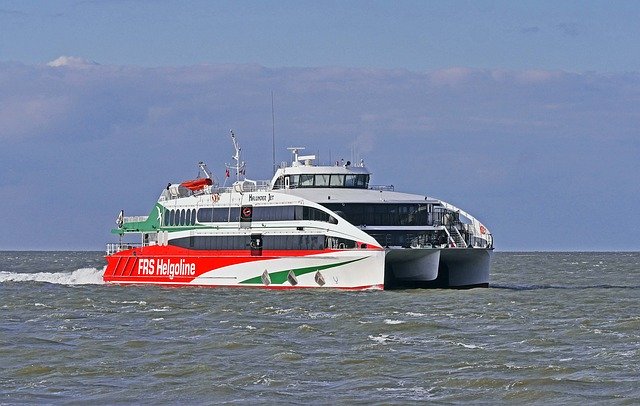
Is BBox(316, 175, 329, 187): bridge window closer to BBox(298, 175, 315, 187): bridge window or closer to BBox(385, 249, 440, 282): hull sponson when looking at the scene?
BBox(298, 175, 315, 187): bridge window

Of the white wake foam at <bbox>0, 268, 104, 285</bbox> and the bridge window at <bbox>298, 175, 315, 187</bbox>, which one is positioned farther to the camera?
the white wake foam at <bbox>0, 268, 104, 285</bbox>

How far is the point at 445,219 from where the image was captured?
52625 millimetres

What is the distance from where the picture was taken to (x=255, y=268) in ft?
176

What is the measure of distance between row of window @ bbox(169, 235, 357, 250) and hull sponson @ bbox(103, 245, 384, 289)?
0.76ft

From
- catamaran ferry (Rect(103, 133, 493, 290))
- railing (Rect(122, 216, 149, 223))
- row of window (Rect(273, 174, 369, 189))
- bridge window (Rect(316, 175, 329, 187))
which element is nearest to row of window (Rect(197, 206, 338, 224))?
catamaran ferry (Rect(103, 133, 493, 290))

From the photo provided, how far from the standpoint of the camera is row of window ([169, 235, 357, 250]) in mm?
50062

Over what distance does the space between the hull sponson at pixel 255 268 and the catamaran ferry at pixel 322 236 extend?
0.05 m

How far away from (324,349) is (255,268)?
21526 millimetres

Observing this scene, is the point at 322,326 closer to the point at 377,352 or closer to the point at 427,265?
the point at 377,352

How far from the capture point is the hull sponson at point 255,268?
4969 centimetres

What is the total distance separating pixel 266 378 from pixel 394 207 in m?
24.7

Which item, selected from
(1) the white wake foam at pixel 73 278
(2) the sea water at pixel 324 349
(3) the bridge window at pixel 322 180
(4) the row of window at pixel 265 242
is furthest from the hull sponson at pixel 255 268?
(1) the white wake foam at pixel 73 278

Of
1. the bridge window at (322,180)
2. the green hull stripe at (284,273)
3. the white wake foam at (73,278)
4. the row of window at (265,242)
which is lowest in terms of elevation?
the white wake foam at (73,278)

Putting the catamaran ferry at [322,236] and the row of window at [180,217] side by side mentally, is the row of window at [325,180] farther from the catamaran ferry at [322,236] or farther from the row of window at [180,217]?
the row of window at [180,217]
